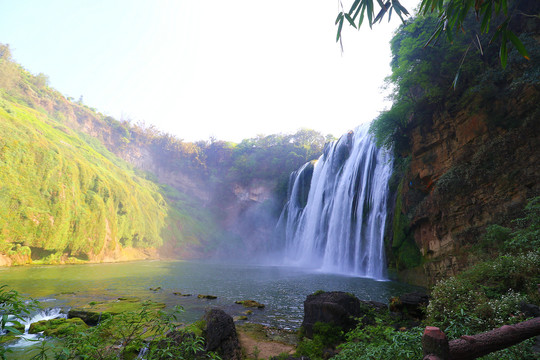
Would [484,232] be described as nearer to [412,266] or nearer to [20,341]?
[412,266]

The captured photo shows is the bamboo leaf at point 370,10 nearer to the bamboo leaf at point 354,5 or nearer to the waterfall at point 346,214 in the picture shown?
the bamboo leaf at point 354,5

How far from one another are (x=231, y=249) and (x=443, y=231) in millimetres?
35611

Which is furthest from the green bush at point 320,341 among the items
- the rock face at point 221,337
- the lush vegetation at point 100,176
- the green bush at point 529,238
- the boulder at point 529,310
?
the lush vegetation at point 100,176

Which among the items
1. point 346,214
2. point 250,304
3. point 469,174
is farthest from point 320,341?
point 346,214

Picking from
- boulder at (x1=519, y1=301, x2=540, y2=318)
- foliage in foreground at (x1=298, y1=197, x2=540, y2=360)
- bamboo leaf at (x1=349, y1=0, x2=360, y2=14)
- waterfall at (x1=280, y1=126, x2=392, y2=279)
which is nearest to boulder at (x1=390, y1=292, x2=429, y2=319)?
foliage in foreground at (x1=298, y1=197, x2=540, y2=360)

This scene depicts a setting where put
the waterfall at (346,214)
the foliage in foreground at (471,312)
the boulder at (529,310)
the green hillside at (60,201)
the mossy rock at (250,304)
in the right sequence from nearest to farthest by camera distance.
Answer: the foliage in foreground at (471,312) → the boulder at (529,310) → the mossy rock at (250,304) → the waterfall at (346,214) → the green hillside at (60,201)

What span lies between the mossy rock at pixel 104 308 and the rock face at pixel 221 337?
1.47 meters

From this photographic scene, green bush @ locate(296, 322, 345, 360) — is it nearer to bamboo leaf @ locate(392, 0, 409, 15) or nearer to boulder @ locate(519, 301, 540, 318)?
boulder @ locate(519, 301, 540, 318)

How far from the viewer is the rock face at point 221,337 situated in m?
5.05

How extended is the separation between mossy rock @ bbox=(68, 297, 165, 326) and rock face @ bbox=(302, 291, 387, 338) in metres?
3.74

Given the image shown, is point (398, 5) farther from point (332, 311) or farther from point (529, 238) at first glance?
point (529, 238)

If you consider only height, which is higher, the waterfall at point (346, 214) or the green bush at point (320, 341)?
the waterfall at point (346, 214)

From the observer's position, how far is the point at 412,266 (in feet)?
47.3

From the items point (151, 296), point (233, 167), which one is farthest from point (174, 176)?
point (151, 296)
